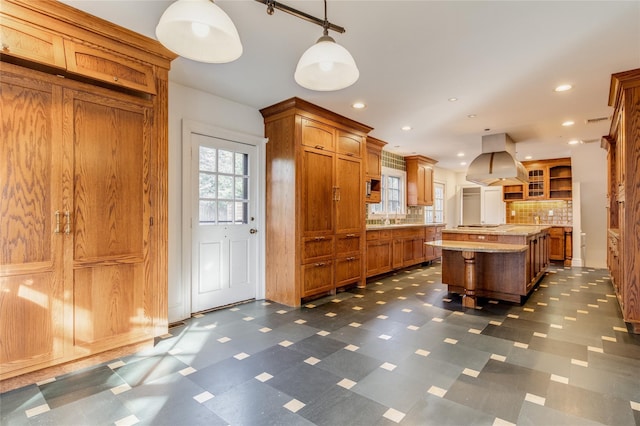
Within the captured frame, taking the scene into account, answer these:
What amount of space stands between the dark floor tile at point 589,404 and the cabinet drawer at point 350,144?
3.51 metres

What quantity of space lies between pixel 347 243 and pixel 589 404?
3.15 m

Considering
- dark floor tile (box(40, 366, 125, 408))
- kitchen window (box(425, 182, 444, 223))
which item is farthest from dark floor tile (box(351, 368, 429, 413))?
kitchen window (box(425, 182, 444, 223))

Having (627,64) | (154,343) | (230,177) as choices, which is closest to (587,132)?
(627,64)

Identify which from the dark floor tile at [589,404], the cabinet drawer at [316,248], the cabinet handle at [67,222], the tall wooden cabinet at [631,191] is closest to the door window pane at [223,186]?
the cabinet drawer at [316,248]

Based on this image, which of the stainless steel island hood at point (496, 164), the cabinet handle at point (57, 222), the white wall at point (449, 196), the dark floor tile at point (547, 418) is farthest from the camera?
the white wall at point (449, 196)

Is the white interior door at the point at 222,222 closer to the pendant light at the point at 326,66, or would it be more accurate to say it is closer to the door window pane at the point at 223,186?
the door window pane at the point at 223,186

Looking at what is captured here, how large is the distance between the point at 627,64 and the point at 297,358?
3.93 m

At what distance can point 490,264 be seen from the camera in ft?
14.1

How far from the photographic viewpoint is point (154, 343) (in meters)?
2.80

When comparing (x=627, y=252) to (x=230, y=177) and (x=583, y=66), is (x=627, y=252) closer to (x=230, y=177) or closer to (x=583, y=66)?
(x=583, y=66)

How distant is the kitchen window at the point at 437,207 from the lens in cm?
871

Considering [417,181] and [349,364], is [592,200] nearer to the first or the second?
[417,181]

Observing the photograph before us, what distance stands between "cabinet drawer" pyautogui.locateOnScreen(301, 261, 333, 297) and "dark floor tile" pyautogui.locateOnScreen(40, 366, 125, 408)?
2192mm

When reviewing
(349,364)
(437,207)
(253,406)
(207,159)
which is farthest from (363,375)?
(437,207)
